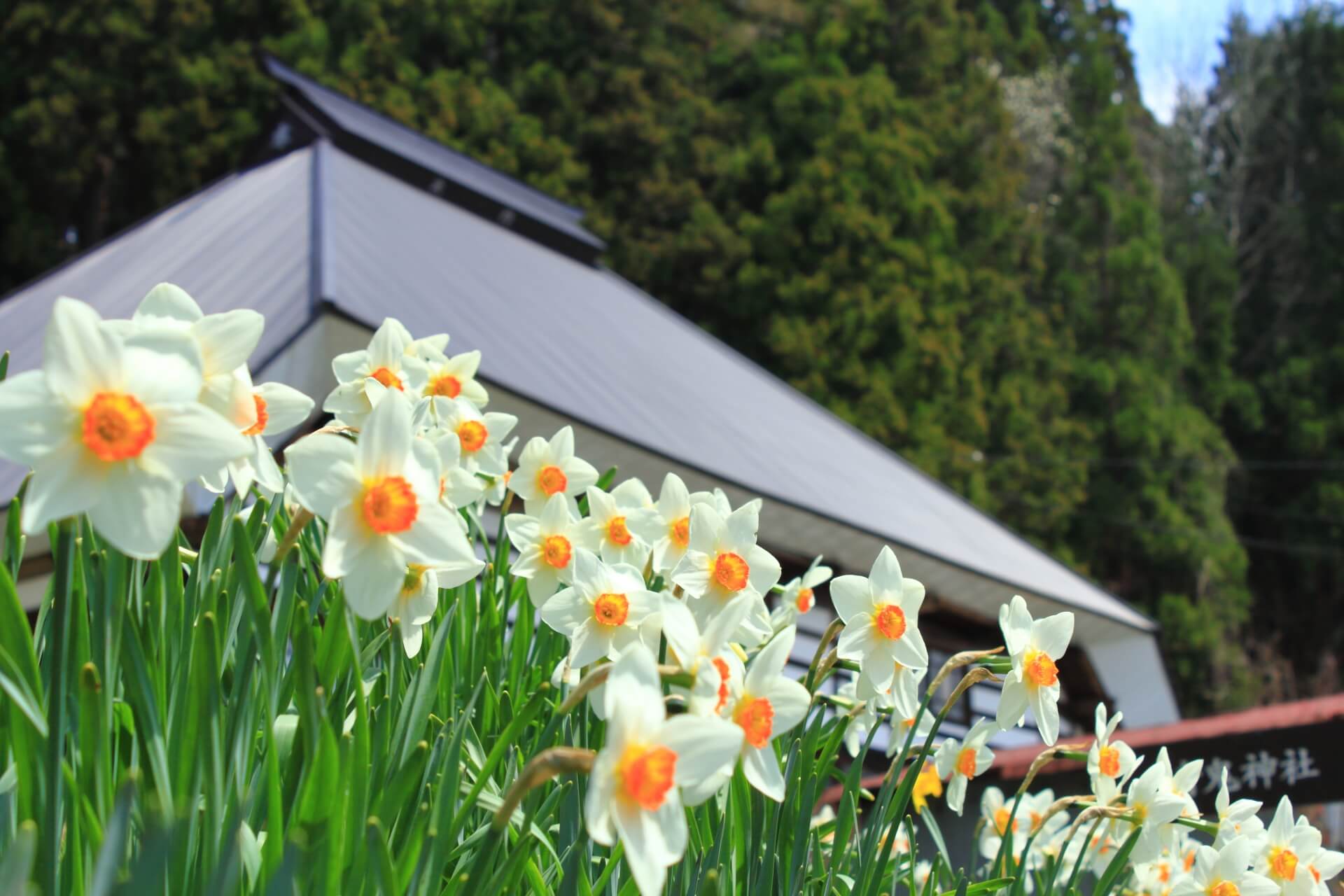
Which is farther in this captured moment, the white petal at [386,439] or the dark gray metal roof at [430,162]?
Result: the dark gray metal roof at [430,162]

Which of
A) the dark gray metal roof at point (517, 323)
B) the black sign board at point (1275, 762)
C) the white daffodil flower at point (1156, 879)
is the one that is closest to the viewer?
the white daffodil flower at point (1156, 879)

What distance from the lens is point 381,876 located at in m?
0.48

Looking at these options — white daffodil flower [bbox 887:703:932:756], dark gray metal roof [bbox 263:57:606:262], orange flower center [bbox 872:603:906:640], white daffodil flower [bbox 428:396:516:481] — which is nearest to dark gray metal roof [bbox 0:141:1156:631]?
dark gray metal roof [bbox 263:57:606:262]

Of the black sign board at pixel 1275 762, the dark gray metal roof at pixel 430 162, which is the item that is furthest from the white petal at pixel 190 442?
the dark gray metal roof at pixel 430 162

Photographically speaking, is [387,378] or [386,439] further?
[387,378]

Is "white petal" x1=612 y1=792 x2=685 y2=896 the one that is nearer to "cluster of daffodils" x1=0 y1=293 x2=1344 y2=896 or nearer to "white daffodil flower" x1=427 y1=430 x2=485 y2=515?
"cluster of daffodils" x1=0 y1=293 x2=1344 y2=896

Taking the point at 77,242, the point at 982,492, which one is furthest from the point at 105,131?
the point at 982,492

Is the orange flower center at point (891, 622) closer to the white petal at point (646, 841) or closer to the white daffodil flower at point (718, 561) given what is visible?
the white daffodil flower at point (718, 561)

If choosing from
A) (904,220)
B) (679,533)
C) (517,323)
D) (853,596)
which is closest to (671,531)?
(679,533)

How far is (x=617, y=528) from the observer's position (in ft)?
2.81

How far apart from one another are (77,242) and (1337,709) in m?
14.4

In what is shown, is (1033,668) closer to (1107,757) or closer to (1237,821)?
(1107,757)

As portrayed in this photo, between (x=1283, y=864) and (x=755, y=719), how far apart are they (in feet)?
1.93

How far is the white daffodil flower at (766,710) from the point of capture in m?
0.56
